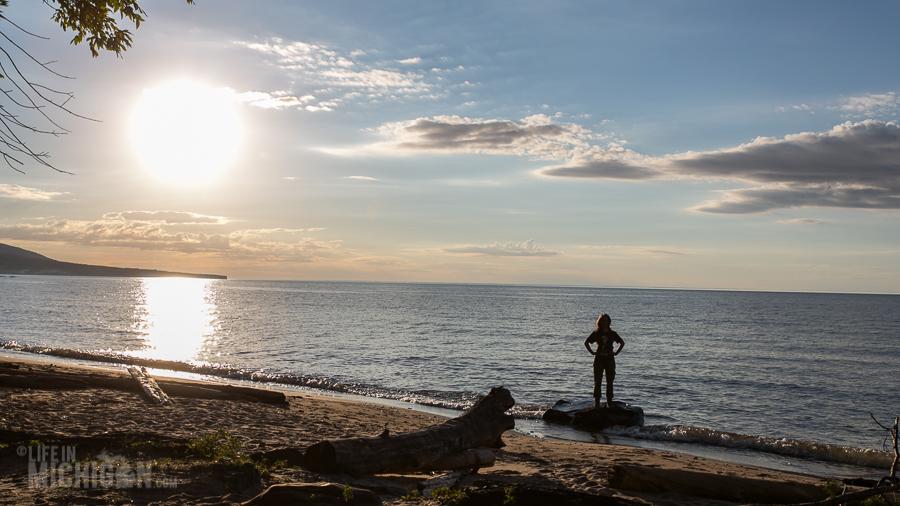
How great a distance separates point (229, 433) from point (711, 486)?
25.1 feet

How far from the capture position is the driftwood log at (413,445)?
716 centimetres

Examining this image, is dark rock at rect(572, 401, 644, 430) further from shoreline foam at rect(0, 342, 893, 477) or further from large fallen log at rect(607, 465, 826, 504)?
large fallen log at rect(607, 465, 826, 504)

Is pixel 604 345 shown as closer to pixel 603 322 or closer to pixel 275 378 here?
pixel 603 322

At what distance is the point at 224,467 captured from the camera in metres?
6.38

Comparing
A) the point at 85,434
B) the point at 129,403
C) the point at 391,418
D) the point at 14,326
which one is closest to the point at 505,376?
the point at 391,418

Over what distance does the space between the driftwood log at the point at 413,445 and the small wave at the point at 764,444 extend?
248 inches

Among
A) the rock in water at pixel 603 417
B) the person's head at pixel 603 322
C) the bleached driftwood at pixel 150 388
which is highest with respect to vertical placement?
the person's head at pixel 603 322

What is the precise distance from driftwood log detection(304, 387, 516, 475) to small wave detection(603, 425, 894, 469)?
20.7 feet

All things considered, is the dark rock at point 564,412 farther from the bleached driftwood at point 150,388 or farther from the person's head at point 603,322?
the bleached driftwood at point 150,388

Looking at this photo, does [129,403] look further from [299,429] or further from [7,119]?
[7,119]

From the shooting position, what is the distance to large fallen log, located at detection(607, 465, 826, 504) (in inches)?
261

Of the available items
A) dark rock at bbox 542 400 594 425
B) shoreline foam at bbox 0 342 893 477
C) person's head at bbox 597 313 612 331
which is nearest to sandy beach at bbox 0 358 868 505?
shoreline foam at bbox 0 342 893 477

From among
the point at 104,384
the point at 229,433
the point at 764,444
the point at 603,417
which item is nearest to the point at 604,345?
the point at 603,417

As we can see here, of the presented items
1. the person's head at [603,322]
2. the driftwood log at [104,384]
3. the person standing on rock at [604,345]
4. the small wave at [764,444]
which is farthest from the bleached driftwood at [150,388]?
the small wave at [764,444]
